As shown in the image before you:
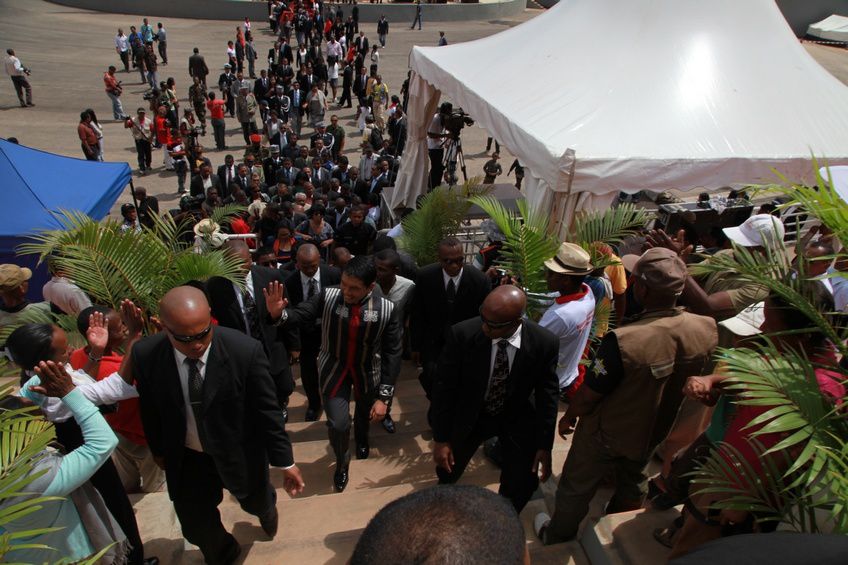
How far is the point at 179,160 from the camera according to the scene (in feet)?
47.0

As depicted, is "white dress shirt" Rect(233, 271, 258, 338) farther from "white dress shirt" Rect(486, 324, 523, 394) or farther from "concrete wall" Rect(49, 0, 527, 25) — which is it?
"concrete wall" Rect(49, 0, 527, 25)

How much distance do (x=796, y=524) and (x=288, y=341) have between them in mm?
4029

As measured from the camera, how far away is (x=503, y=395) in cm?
365

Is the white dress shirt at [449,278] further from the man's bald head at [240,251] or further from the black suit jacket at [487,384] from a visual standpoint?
the man's bald head at [240,251]

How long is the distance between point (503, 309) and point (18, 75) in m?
22.3

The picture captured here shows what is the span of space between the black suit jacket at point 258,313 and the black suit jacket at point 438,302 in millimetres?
1172

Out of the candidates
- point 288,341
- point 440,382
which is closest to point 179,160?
point 288,341

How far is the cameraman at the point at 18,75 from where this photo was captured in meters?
19.2

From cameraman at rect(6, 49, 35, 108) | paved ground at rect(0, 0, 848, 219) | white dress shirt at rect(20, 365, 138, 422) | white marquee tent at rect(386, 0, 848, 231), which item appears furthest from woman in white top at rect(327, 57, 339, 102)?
white dress shirt at rect(20, 365, 138, 422)

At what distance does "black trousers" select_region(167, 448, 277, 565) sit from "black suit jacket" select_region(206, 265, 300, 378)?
1128mm

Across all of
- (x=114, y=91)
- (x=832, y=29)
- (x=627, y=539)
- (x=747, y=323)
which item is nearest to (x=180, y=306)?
(x=627, y=539)

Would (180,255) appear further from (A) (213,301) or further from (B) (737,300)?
(B) (737,300)

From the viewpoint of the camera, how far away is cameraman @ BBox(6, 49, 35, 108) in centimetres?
1917

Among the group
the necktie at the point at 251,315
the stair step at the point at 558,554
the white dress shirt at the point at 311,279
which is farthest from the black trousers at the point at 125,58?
the stair step at the point at 558,554
